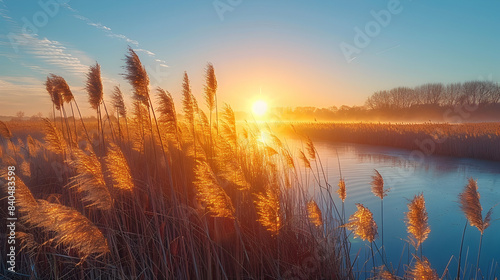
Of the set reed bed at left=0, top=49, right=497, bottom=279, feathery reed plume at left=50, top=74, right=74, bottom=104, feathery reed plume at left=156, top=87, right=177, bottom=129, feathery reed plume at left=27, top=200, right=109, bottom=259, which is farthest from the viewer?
feathery reed plume at left=50, top=74, right=74, bottom=104

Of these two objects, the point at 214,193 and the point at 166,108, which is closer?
the point at 214,193

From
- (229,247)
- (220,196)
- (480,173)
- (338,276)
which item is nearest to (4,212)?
(229,247)

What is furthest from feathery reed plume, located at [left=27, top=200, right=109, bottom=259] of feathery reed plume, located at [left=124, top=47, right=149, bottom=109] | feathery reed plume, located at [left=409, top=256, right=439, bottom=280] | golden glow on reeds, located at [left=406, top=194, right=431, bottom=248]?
golden glow on reeds, located at [left=406, top=194, right=431, bottom=248]

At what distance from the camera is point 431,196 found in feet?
25.0

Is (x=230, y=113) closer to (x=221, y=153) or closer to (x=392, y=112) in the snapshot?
(x=221, y=153)

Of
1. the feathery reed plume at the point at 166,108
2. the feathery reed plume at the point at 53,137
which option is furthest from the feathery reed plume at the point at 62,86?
the feathery reed plume at the point at 166,108

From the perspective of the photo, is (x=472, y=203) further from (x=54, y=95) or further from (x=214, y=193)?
(x=54, y=95)

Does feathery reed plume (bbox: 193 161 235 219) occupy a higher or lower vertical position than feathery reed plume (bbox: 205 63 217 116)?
lower

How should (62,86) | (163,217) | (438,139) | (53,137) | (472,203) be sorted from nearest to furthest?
(472,203) < (163,217) < (53,137) < (62,86) < (438,139)

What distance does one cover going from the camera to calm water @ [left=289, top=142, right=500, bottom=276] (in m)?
4.75

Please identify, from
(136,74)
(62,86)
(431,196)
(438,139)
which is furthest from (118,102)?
(438,139)

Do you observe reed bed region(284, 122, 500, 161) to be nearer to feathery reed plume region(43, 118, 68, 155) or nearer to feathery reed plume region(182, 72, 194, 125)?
feathery reed plume region(182, 72, 194, 125)

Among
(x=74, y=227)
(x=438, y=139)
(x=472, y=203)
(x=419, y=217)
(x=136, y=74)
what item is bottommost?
(x=438, y=139)

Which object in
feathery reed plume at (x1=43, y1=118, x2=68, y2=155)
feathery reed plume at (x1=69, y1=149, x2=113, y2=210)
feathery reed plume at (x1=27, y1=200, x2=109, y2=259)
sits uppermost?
feathery reed plume at (x1=43, y1=118, x2=68, y2=155)
